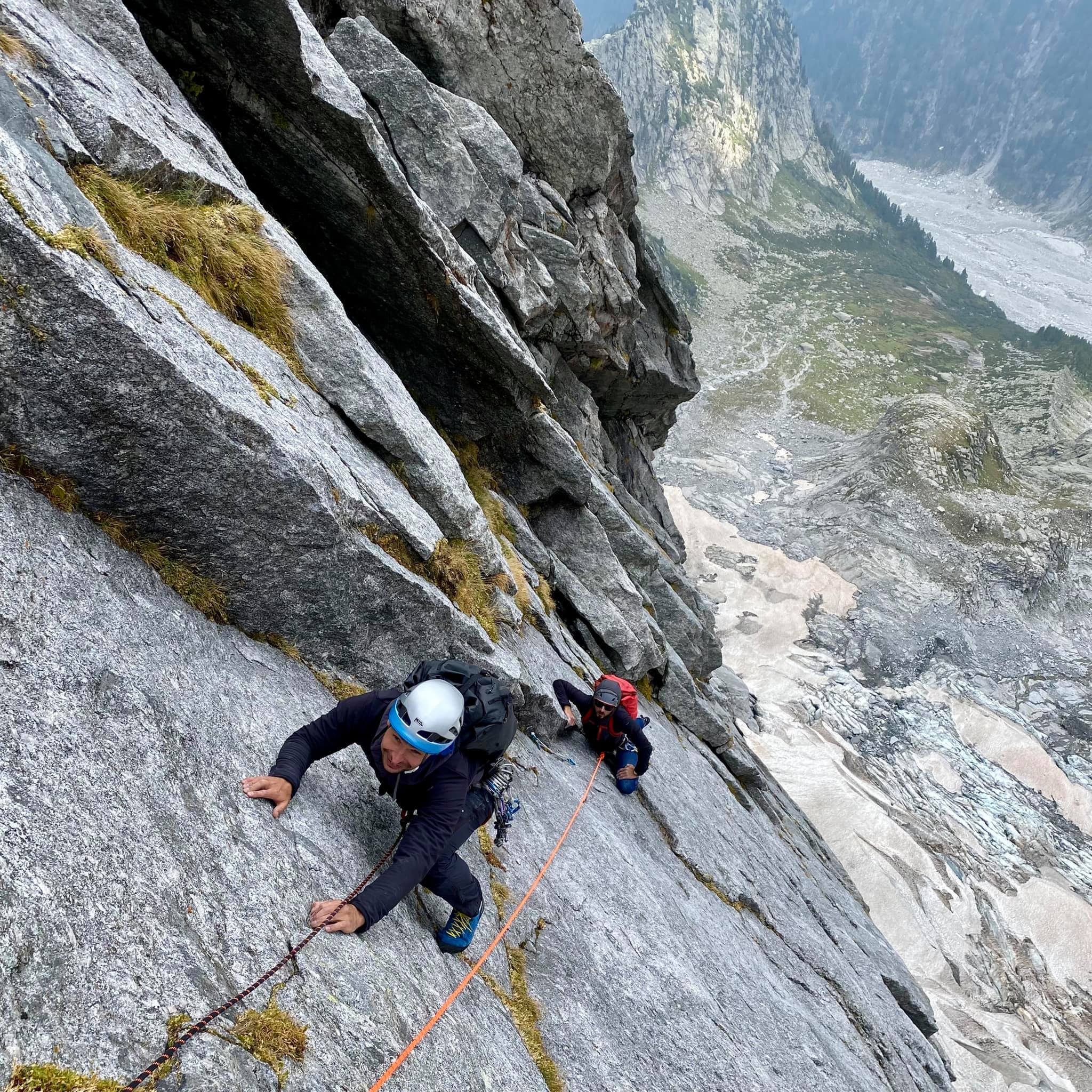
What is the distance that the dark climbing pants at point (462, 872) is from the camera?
243 inches

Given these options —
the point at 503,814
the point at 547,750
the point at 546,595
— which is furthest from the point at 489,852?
the point at 546,595

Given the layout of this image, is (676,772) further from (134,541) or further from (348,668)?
(134,541)

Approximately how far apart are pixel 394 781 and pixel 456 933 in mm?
1664

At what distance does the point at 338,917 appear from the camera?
5250 millimetres

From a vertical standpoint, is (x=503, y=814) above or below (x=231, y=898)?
below

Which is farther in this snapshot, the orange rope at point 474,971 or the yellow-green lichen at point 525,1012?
the yellow-green lichen at point 525,1012

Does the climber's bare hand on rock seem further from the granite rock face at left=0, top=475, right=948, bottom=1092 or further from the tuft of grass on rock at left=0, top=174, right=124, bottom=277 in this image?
the tuft of grass on rock at left=0, top=174, right=124, bottom=277

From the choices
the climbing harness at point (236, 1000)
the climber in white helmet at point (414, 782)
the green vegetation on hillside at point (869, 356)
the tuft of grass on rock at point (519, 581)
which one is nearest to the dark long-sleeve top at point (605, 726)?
the tuft of grass on rock at point (519, 581)

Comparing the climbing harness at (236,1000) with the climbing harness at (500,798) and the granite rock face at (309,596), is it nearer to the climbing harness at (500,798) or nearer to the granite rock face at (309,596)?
the granite rock face at (309,596)

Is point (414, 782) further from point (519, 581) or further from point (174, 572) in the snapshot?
point (519, 581)

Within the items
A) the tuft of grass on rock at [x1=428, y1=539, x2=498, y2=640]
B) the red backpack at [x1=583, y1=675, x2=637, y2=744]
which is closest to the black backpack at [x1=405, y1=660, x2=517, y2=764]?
the tuft of grass on rock at [x1=428, y1=539, x2=498, y2=640]

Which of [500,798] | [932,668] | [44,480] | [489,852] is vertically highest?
[44,480]

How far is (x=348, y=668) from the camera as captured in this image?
322 inches

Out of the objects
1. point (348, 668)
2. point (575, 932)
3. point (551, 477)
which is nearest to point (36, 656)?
point (348, 668)
